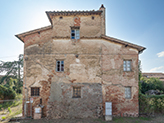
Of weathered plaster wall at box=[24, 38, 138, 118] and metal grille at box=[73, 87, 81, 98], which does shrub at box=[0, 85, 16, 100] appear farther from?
metal grille at box=[73, 87, 81, 98]

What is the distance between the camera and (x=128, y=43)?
30.6 feet

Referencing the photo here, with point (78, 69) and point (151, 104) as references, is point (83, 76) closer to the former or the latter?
point (78, 69)

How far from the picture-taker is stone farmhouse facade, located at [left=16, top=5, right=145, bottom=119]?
8.60 metres

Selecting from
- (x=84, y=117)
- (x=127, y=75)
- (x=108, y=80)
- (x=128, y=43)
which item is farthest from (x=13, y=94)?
(x=128, y=43)

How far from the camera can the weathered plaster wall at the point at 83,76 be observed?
856cm

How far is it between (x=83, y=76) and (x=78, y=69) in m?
0.80

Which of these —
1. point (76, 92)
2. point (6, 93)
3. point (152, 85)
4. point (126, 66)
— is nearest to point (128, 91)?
point (126, 66)

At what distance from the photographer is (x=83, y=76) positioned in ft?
29.4

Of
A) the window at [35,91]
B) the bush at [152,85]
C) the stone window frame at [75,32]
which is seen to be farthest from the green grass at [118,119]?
the bush at [152,85]

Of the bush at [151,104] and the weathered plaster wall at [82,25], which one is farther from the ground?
the weathered plaster wall at [82,25]

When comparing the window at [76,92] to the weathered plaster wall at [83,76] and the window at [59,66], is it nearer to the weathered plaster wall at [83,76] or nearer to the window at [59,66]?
the weathered plaster wall at [83,76]

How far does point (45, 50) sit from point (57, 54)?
1239mm

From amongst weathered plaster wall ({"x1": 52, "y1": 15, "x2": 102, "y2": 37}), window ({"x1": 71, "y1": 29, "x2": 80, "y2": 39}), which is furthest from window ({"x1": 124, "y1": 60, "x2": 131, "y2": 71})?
window ({"x1": 71, "y1": 29, "x2": 80, "y2": 39})

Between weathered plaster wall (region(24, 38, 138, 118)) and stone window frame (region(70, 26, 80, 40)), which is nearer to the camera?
weathered plaster wall (region(24, 38, 138, 118))
